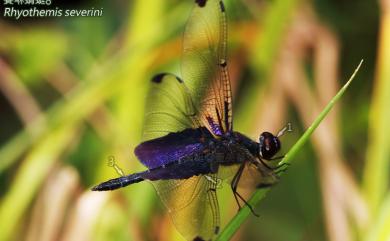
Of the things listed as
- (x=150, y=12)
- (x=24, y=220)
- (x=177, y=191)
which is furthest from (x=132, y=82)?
(x=177, y=191)

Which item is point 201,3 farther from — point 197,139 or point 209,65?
point 197,139

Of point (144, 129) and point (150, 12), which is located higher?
point (150, 12)

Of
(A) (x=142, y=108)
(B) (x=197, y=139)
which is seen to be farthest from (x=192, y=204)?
(A) (x=142, y=108)

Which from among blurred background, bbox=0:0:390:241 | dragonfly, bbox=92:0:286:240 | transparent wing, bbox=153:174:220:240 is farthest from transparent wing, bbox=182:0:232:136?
blurred background, bbox=0:0:390:241

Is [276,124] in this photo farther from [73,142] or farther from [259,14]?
[73,142]

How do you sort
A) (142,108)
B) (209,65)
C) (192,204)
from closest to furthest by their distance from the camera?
(192,204)
(209,65)
(142,108)

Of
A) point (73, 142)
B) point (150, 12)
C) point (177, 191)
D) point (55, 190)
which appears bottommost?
point (177, 191)

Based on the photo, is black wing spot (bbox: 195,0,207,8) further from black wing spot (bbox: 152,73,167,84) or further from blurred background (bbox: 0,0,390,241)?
blurred background (bbox: 0,0,390,241)
